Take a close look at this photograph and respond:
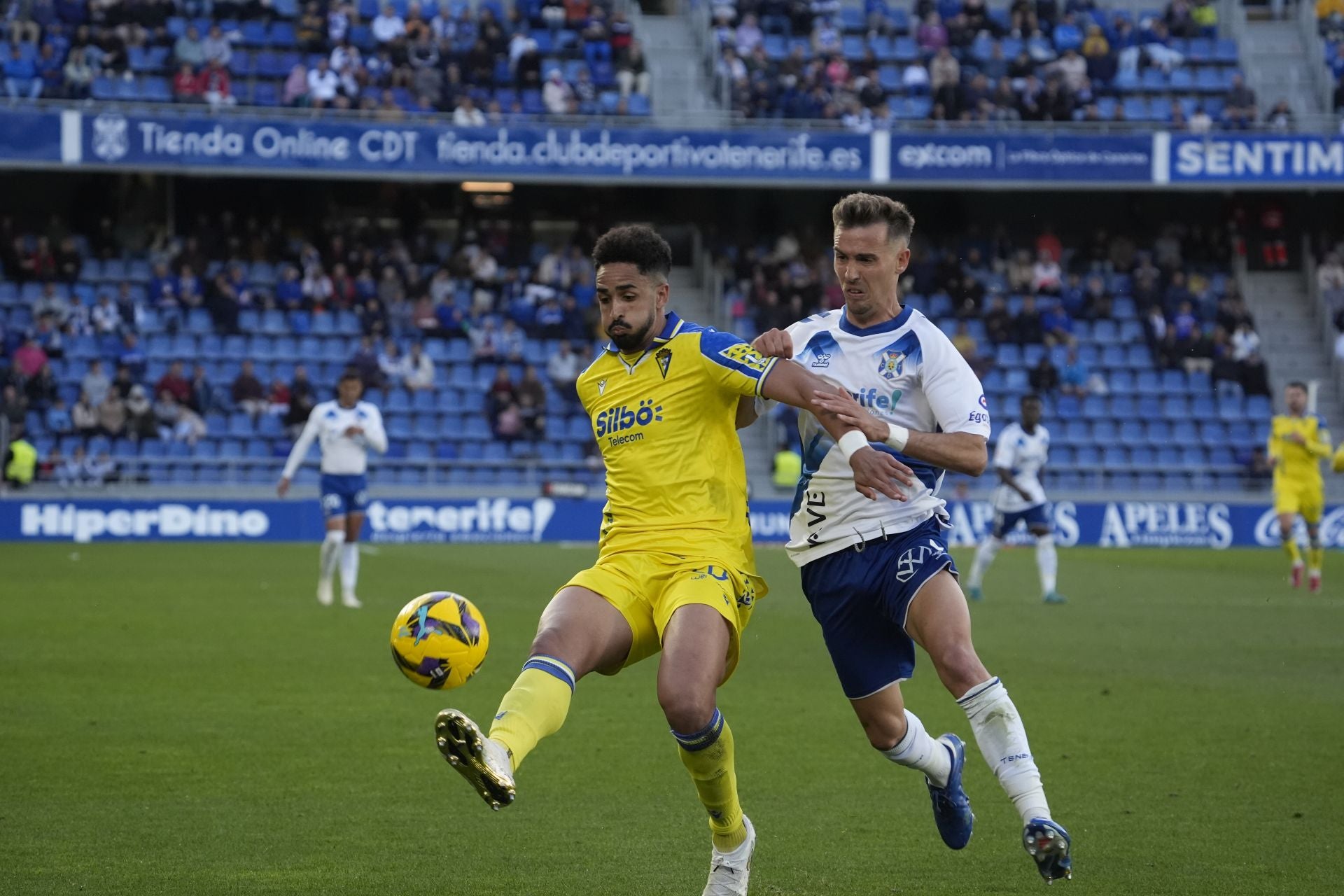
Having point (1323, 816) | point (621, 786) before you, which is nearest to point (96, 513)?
point (621, 786)

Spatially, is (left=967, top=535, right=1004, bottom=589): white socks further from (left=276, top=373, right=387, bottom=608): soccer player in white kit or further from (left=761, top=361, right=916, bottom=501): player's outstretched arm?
(left=761, top=361, right=916, bottom=501): player's outstretched arm

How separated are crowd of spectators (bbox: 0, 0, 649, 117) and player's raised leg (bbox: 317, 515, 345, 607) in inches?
595

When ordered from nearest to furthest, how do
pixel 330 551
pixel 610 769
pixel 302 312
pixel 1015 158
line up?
pixel 610 769 → pixel 330 551 → pixel 302 312 → pixel 1015 158

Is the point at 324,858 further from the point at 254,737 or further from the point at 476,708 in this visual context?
the point at 476,708

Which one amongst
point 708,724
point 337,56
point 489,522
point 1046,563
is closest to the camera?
point 708,724

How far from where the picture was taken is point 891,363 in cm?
636

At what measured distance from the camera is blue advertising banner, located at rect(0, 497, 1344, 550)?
27.6 meters

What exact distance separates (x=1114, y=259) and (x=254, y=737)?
2826cm

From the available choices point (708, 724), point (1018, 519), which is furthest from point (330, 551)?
point (708, 724)

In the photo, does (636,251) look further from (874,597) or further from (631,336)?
(874,597)

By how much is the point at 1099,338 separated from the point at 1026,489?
15.3 meters

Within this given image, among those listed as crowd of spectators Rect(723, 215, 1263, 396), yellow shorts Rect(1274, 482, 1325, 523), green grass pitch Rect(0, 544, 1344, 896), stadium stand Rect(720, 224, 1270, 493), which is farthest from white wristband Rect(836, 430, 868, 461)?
crowd of spectators Rect(723, 215, 1263, 396)

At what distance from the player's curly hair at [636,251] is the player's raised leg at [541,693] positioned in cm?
118

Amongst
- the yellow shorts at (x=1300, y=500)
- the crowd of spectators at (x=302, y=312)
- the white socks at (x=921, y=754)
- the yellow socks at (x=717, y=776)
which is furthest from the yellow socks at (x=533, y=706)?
the crowd of spectators at (x=302, y=312)
